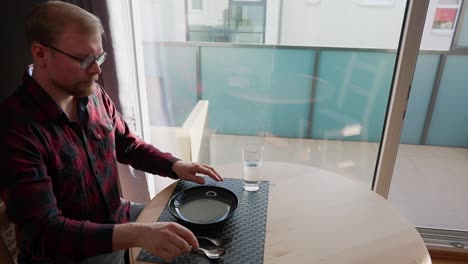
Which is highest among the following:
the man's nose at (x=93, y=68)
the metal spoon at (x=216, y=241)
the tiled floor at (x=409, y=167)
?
the man's nose at (x=93, y=68)

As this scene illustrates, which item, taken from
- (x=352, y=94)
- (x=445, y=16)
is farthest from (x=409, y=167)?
(x=445, y=16)

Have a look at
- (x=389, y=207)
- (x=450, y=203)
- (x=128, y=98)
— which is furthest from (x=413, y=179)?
(x=128, y=98)

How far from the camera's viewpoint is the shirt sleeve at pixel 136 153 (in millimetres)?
1343

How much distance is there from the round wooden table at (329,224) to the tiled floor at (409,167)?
39.3 inches

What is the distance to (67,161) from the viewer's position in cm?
108

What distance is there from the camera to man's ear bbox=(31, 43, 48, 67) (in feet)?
3.41

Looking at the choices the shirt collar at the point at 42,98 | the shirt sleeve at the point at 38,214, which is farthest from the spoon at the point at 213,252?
the shirt collar at the point at 42,98

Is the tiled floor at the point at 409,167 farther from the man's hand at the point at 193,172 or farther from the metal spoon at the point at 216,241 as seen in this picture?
the metal spoon at the point at 216,241

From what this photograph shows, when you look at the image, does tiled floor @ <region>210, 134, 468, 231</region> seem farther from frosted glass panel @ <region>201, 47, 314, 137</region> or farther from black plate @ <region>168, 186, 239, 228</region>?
black plate @ <region>168, 186, 239, 228</region>

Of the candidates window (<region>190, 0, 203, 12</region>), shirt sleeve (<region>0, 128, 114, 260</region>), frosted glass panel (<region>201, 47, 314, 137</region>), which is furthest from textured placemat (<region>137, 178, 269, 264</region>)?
window (<region>190, 0, 203, 12</region>)

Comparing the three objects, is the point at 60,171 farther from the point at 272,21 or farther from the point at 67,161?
the point at 272,21

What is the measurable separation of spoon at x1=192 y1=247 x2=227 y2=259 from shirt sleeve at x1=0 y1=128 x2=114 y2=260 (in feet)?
0.81

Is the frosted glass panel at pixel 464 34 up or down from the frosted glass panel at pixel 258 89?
up

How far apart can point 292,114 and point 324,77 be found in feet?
1.05
